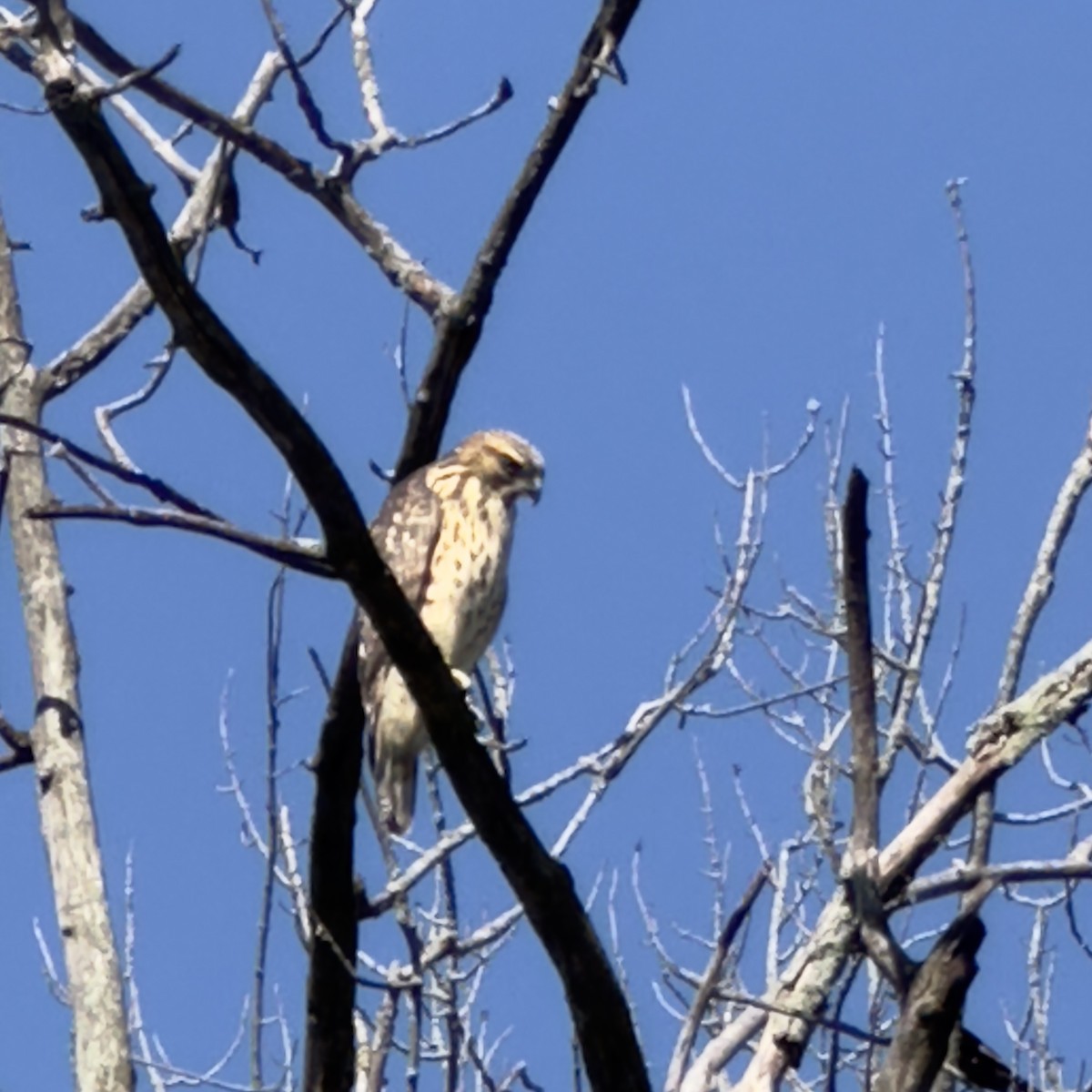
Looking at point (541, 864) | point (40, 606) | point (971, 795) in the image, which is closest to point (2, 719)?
point (40, 606)

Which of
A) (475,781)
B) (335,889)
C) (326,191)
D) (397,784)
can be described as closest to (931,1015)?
(475,781)

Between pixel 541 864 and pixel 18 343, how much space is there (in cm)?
171

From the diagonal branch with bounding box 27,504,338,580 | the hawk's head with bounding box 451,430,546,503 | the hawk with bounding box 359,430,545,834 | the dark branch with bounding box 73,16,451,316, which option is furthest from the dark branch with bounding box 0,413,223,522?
the hawk's head with bounding box 451,430,546,503

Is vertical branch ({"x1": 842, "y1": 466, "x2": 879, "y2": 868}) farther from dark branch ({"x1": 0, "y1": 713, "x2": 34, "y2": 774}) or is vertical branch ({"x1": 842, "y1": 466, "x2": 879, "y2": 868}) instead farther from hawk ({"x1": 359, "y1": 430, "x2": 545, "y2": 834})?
hawk ({"x1": 359, "y1": 430, "x2": 545, "y2": 834})

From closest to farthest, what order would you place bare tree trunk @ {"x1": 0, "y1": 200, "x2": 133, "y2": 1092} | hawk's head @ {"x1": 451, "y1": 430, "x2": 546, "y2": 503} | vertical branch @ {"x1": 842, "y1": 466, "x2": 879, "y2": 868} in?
vertical branch @ {"x1": 842, "y1": 466, "x2": 879, "y2": 868}
bare tree trunk @ {"x1": 0, "y1": 200, "x2": 133, "y2": 1092}
hawk's head @ {"x1": 451, "y1": 430, "x2": 546, "y2": 503}

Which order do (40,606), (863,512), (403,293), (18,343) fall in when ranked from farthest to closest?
(18,343) → (40,606) → (403,293) → (863,512)

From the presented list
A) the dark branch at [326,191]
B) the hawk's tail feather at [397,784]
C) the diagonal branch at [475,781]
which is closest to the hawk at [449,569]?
the hawk's tail feather at [397,784]

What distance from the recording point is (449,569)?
234 inches

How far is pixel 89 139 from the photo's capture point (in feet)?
7.30

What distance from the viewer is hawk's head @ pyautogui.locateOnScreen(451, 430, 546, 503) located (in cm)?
630

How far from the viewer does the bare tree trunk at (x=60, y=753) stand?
9.82ft

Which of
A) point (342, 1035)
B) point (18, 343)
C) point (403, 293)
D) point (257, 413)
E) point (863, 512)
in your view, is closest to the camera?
point (863, 512)

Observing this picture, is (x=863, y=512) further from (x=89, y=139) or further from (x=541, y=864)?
(x=89, y=139)

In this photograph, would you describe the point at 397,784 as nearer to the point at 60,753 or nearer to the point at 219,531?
the point at 60,753
